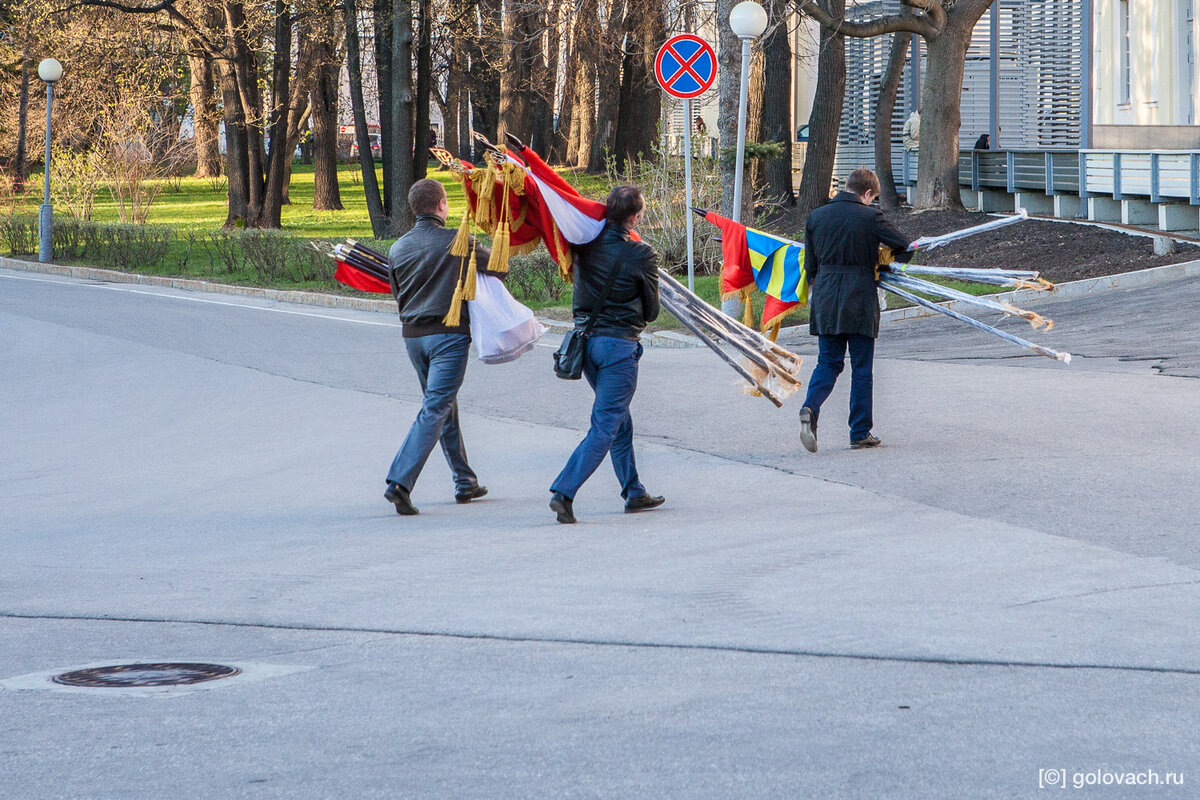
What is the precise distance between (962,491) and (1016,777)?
176 inches

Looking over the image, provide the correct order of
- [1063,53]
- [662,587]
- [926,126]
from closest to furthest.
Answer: [662,587] < [926,126] < [1063,53]

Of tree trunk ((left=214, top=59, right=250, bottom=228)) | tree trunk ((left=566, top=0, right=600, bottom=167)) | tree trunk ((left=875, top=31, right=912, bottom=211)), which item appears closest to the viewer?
tree trunk ((left=875, top=31, right=912, bottom=211))

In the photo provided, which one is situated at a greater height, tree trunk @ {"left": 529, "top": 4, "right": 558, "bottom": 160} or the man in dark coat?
tree trunk @ {"left": 529, "top": 4, "right": 558, "bottom": 160}

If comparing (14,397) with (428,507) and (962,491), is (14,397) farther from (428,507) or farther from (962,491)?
(962,491)

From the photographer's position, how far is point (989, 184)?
2969 cm

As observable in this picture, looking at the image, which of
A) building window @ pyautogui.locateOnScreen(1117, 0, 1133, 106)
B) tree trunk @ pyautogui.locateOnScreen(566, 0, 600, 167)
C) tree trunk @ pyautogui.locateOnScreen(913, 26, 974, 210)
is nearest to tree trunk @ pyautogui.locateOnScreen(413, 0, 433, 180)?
tree trunk @ pyautogui.locateOnScreen(566, 0, 600, 167)

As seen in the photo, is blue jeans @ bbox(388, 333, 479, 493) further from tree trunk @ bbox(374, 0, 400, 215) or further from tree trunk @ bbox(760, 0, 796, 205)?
tree trunk @ bbox(760, 0, 796, 205)

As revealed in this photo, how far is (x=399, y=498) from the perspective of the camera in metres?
8.05

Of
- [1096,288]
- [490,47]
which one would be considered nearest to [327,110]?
[490,47]

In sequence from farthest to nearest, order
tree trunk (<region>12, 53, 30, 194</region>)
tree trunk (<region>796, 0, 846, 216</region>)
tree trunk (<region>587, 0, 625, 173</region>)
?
tree trunk (<region>12, 53, 30, 194</region>)
tree trunk (<region>587, 0, 625, 173</region>)
tree trunk (<region>796, 0, 846, 216</region>)

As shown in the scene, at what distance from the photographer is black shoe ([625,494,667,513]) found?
7.98 m

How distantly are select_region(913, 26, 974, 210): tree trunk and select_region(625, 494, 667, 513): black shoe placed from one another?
745 inches

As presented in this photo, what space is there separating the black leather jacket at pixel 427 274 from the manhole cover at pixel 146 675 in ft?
10.6

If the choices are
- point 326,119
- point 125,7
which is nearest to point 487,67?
point 326,119
